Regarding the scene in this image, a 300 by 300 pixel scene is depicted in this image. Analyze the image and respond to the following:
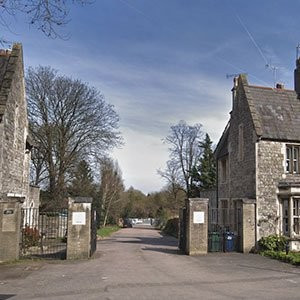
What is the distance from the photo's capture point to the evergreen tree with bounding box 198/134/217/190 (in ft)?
187

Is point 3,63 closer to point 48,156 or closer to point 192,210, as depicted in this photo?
point 192,210

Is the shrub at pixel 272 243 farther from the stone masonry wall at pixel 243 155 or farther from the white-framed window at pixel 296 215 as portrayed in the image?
the stone masonry wall at pixel 243 155

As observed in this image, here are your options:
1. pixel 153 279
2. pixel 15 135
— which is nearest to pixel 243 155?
pixel 15 135

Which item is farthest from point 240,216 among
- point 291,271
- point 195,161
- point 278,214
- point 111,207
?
point 111,207

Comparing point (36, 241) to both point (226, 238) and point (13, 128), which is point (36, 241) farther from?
point (226, 238)

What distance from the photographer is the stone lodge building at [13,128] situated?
20203mm

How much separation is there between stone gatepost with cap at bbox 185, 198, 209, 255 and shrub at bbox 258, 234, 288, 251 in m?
3.09

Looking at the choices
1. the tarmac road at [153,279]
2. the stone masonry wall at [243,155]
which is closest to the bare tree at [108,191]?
the stone masonry wall at [243,155]

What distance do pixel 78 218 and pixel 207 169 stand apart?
40528 mm

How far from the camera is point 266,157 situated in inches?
907

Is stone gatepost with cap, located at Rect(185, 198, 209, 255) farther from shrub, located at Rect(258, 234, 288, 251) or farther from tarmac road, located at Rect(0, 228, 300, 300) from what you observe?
Result: shrub, located at Rect(258, 234, 288, 251)

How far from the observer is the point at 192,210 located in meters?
21.2

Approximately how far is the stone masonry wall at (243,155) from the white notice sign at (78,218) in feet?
31.3

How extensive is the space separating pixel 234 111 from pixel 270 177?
6.03 meters
